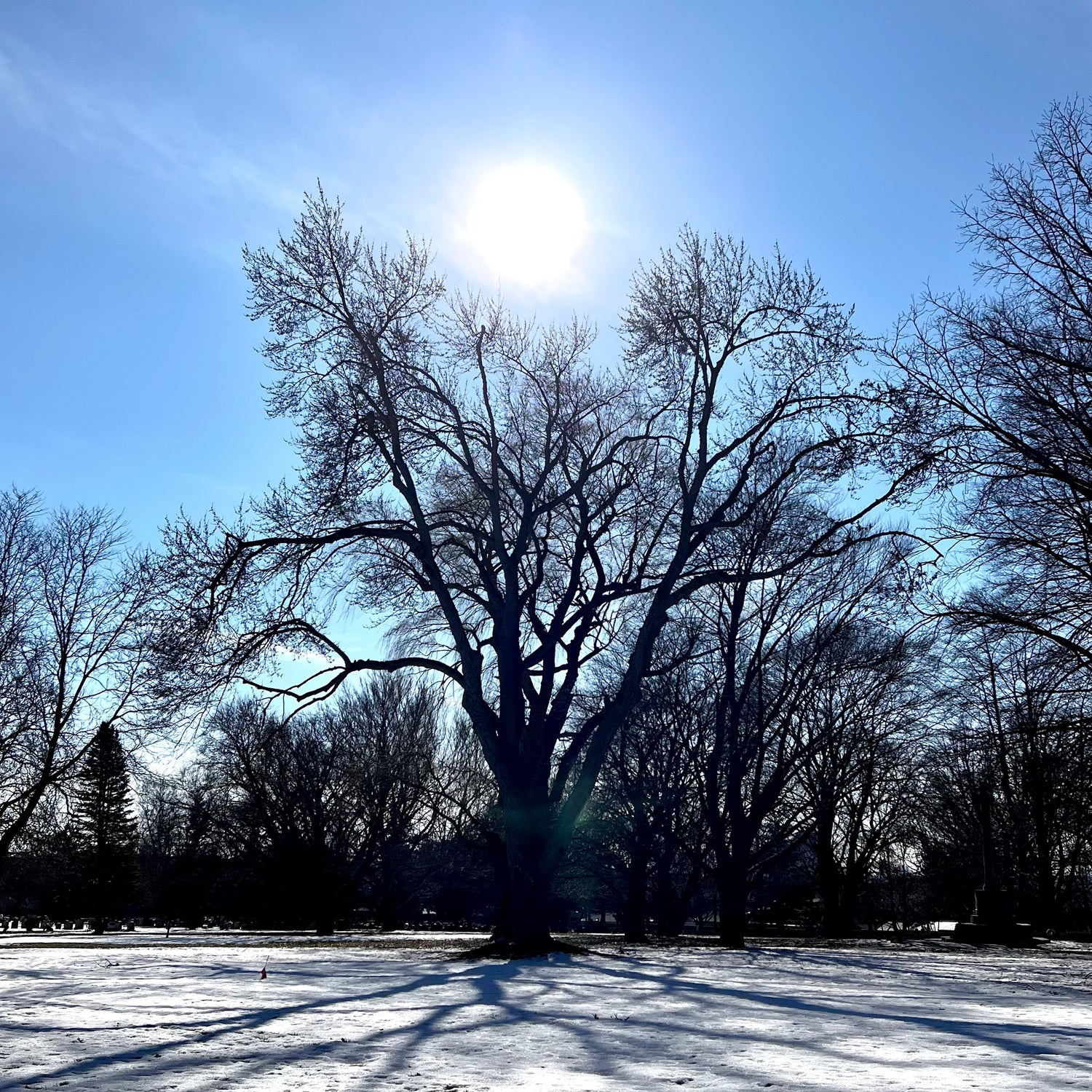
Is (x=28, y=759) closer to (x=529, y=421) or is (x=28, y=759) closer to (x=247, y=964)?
(x=247, y=964)

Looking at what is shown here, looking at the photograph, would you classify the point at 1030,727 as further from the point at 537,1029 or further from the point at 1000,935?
the point at 1000,935

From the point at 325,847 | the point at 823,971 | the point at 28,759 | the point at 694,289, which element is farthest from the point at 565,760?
the point at 325,847

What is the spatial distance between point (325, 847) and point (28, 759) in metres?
22.4

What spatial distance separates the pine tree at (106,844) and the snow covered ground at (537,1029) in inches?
1637

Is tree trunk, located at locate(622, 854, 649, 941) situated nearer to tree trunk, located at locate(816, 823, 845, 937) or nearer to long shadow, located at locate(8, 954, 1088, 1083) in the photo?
tree trunk, located at locate(816, 823, 845, 937)

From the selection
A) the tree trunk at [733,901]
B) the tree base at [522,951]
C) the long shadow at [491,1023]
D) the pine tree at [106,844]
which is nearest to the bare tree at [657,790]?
the tree trunk at [733,901]

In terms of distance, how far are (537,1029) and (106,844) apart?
53465 mm

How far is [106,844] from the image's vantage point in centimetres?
5491

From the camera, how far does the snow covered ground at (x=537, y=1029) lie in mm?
6070

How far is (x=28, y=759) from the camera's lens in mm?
26844

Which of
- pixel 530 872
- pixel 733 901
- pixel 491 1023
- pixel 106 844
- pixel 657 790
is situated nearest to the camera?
pixel 491 1023

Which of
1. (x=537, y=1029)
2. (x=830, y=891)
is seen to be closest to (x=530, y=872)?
(x=537, y=1029)

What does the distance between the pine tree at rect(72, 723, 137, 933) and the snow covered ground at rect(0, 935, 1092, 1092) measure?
4157cm

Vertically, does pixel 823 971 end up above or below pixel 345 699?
below
